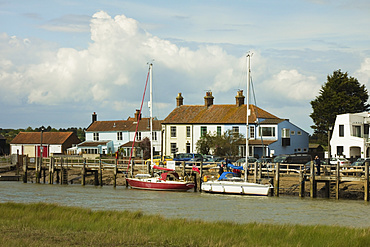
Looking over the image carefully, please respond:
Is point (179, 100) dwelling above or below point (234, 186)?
above

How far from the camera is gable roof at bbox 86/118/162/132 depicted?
97.2 meters

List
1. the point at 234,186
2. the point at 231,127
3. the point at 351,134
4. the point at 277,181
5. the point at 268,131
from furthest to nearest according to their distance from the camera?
the point at 231,127 → the point at 268,131 → the point at 351,134 → the point at 277,181 → the point at 234,186

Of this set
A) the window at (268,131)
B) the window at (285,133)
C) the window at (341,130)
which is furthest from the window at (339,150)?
the window at (268,131)

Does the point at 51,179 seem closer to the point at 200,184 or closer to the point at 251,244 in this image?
the point at 200,184

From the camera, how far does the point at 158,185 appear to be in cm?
5050

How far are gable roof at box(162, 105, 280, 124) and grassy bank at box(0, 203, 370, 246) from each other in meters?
55.4

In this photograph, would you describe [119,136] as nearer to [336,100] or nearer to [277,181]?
[336,100]

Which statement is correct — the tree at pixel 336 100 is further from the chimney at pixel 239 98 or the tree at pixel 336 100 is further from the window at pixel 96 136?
the window at pixel 96 136

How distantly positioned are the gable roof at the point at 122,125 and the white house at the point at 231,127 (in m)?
8.27

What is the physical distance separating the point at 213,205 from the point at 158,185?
10.9 m

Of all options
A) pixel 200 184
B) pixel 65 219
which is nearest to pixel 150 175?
pixel 200 184

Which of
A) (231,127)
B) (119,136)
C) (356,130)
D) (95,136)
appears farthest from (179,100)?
(356,130)

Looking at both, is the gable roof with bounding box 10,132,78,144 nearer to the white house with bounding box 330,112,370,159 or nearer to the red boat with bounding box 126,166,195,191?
the white house with bounding box 330,112,370,159

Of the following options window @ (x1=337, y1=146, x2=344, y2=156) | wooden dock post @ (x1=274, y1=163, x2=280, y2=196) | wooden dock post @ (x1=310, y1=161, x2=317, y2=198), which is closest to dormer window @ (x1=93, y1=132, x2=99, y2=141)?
window @ (x1=337, y1=146, x2=344, y2=156)
